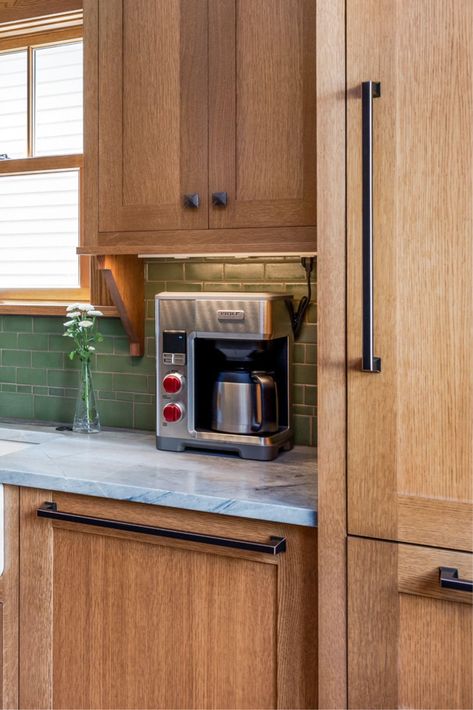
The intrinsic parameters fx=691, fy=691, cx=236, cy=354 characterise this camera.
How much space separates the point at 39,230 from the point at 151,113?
2.68 feet

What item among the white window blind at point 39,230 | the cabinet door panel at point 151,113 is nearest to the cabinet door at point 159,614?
the cabinet door panel at point 151,113

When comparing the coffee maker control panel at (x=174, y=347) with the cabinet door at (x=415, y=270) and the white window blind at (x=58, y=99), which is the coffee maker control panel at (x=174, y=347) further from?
the white window blind at (x=58, y=99)

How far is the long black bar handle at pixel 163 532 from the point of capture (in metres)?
1.47

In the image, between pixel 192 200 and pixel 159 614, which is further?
pixel 192 200

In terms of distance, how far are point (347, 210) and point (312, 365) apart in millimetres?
756

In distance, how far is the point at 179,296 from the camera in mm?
1919

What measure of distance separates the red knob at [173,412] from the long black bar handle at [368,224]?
0.73 metres

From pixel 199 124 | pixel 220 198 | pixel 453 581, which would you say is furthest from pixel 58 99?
pixel 453 581

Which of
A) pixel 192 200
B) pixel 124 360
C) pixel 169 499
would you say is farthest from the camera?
pixel 124 360

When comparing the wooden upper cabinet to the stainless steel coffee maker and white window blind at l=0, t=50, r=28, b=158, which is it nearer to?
the stainless steel coffee maker

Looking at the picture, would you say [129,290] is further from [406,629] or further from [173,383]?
[406,629]

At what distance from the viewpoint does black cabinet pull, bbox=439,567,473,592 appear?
1.27 metres

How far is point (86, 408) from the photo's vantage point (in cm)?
224

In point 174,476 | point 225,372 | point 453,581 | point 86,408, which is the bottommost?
point 453,581
